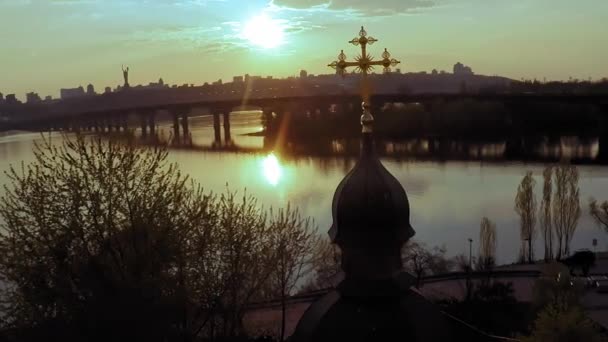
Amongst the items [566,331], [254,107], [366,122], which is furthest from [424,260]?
[254,107]

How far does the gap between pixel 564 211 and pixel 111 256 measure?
15928 mm

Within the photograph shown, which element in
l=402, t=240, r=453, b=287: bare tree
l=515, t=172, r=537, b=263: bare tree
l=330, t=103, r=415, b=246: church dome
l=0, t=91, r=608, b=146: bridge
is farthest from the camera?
l=0, t=91, r=608, b=146: bridge

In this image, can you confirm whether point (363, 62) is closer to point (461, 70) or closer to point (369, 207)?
point (369, 207)

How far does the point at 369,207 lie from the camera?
12.2ft

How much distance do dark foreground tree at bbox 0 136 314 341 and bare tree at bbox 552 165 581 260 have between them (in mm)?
13195

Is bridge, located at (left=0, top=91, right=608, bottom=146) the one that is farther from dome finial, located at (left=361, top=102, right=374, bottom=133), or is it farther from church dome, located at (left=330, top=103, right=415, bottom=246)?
church dome, located at (left=330, top=103, right=415, bottom=246)

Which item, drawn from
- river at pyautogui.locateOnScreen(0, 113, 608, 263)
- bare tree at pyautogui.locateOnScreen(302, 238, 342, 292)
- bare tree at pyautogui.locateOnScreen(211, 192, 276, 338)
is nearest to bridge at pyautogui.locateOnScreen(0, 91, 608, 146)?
river at pyautogui.locateOnScreen(0, 113, 608, 263)

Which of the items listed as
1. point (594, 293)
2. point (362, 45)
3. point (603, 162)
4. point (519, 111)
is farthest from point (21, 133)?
point (362, 45)

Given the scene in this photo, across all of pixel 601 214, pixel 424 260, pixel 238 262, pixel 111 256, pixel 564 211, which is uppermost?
pixel 111 256

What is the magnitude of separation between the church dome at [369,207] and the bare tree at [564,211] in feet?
57.7

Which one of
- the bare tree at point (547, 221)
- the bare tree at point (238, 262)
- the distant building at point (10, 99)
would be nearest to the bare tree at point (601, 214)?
the bare tree at point (547, 221)

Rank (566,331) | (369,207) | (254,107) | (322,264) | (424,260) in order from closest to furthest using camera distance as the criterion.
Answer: (369,207) < (566,331) < (322,264) < (424,260) < (254,107)

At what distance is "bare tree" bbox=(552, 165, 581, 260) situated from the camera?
20266mm

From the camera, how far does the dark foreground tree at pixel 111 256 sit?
287 inches
